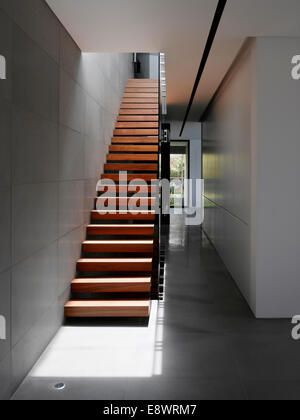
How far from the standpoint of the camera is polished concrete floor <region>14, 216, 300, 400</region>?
9.26ft

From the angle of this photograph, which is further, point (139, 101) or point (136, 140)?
point (139, 101)

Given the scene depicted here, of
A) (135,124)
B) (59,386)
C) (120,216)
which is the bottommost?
(59,386)

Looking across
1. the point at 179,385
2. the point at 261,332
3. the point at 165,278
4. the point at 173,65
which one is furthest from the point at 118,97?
the point at 179,385

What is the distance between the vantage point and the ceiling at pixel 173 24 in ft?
11.6

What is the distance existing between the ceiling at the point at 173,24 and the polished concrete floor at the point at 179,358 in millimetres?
3049

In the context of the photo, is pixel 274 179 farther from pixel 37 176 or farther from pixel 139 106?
pixel 139 106

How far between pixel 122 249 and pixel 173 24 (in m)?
2.74

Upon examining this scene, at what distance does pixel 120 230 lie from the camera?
18.0 ft

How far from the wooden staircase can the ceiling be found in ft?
5.60

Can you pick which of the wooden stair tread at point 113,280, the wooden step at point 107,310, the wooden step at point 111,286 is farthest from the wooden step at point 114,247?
the wooden step at point 107,310

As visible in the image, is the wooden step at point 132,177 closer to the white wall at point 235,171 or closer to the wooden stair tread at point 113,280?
the white wall at point 235,171

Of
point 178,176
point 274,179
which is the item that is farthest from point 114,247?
point 178,176

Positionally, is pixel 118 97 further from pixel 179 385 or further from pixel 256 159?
pixel 179 385

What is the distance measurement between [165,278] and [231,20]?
A: 361cm
